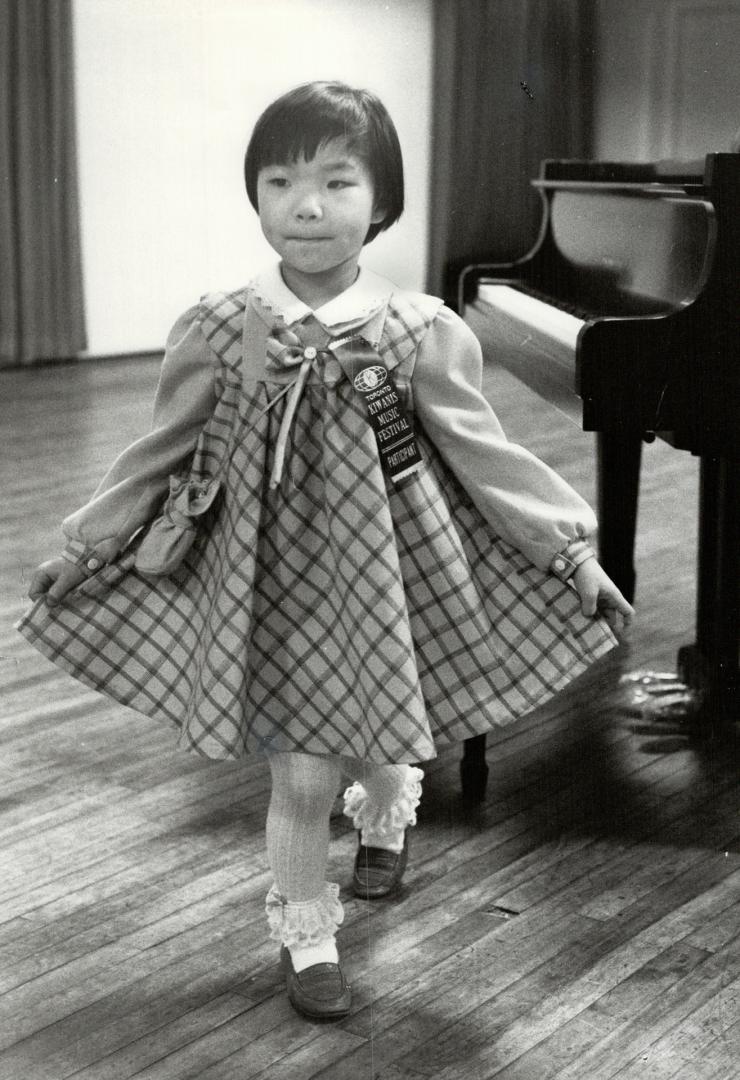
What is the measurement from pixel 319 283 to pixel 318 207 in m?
0.10

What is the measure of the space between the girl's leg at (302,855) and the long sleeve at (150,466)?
321 mm

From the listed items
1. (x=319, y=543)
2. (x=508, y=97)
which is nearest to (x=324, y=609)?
(x=319, y=543)

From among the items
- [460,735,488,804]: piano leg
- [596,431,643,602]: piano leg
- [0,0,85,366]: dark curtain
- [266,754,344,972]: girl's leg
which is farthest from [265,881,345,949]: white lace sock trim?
[0,0,85,366]: dark curtain

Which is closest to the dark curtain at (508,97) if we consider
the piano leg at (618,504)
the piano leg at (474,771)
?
the piano leg at (618,504)

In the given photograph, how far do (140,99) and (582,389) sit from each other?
4.91 meters

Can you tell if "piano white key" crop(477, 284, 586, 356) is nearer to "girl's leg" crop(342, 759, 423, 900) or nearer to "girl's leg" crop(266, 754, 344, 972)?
"girl's leg" crop(342, 759, 423, 900)

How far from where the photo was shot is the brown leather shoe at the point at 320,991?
5.29 feet

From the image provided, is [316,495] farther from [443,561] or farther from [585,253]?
[585,253]

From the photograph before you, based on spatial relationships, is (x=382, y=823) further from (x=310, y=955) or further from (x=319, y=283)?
(x=319, y=283)

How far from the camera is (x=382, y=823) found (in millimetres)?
1946

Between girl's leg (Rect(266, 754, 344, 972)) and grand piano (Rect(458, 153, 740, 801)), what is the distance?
24.7 inches

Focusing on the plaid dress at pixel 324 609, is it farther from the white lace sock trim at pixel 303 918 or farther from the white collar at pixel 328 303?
the white lace sock trim at pixel 303 918

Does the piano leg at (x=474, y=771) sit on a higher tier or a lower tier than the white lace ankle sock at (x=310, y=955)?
lower

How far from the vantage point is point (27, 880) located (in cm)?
196
